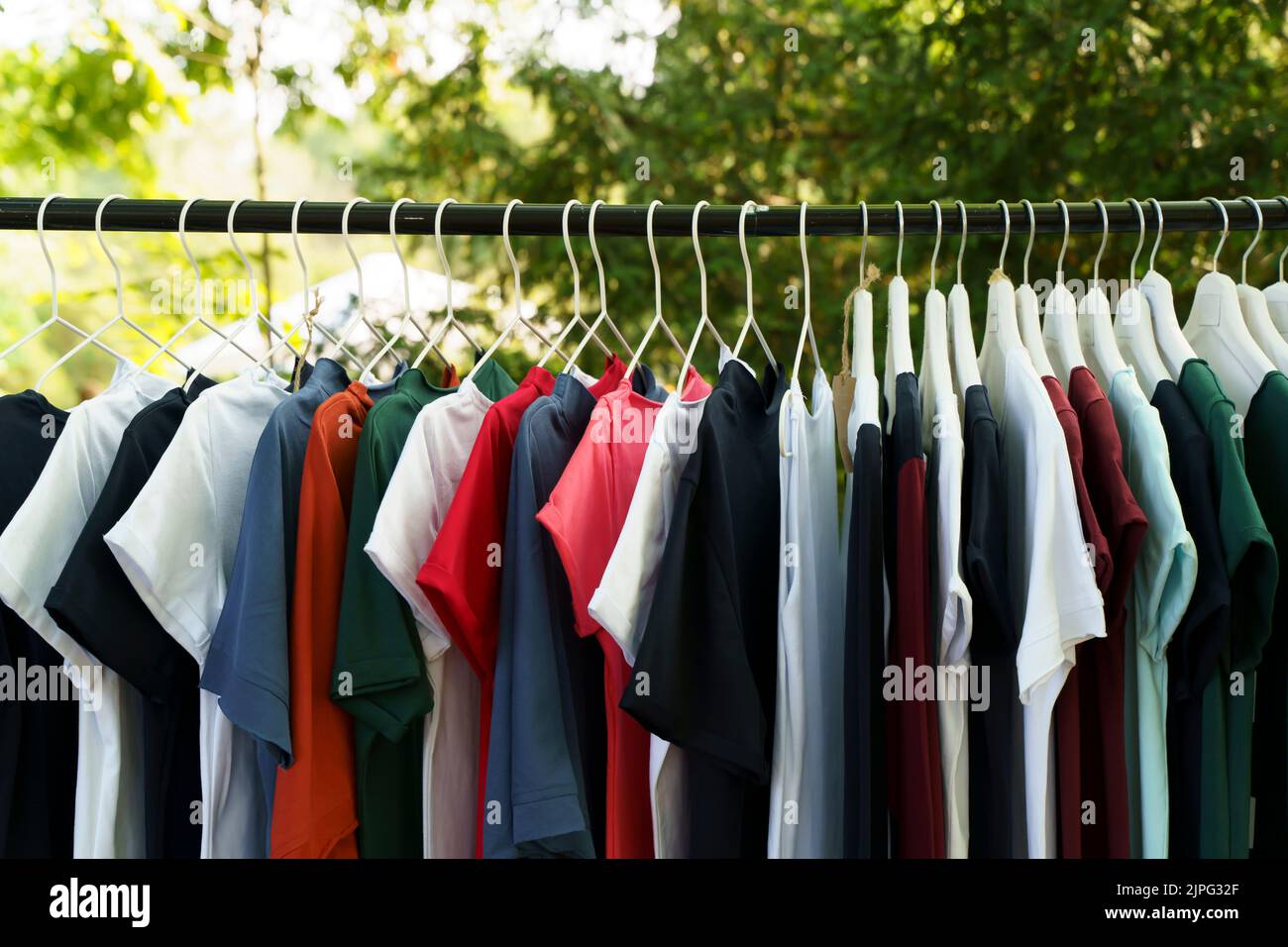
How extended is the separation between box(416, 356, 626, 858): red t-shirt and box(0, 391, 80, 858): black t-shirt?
1.83ft

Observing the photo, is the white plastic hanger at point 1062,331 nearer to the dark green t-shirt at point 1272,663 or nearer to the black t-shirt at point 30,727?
the dark green t-shirt at point 1272,663

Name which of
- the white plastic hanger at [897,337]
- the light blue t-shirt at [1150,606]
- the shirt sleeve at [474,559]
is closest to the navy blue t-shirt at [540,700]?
the shirt sleeve at [474,559]

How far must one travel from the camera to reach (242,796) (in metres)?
1.38

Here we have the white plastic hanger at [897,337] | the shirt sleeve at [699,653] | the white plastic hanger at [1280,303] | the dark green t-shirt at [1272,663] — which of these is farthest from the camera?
the white plastic hanger at [1280,303]

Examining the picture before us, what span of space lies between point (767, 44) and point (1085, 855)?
3.07 metres

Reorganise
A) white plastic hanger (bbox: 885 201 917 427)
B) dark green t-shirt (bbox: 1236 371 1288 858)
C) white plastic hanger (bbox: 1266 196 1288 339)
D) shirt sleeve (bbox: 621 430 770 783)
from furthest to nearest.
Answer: white plastic hanger (bbox: 1266 196 1288 339), white plastic hanger (bbox: 885 201 917 427), dark green t-shirt (bbox: 1236 371 1288 858), shirt sleeve (bbox: 621 430 770 783)

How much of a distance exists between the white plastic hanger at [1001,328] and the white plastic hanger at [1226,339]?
259 mm

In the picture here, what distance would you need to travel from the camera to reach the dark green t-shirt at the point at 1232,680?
1.27 metres

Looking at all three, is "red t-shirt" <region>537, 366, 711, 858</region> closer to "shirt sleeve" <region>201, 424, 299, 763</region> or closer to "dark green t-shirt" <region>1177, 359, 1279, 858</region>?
"shirt sleeve" <region>201, 424, 299, 763</region>

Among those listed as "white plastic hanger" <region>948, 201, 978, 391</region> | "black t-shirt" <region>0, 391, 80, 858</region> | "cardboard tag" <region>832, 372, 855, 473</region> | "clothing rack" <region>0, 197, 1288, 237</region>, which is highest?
"clothing rack" <region>0, 197, 1288, 237</region>

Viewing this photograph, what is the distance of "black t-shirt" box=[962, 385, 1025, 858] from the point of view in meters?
1.26

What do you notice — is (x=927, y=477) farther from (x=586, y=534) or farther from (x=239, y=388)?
(x=239, y=388)

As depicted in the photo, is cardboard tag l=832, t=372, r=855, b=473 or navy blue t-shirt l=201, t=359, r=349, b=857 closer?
navy blue t-shirt l=201, t=359, r=349, b=857

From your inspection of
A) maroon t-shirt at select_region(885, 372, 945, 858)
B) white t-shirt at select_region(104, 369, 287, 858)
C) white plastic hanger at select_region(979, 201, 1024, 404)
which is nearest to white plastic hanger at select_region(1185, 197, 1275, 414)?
white plastic hanger at select_region(979, 201, 1024, 404)
